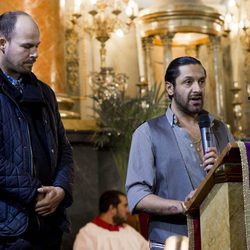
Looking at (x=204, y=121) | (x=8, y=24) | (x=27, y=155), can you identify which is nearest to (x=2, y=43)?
A: (x=8, y=24)

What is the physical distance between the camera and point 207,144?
11.0 feet

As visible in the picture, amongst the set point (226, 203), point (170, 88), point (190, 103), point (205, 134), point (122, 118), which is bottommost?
point (226, 203)

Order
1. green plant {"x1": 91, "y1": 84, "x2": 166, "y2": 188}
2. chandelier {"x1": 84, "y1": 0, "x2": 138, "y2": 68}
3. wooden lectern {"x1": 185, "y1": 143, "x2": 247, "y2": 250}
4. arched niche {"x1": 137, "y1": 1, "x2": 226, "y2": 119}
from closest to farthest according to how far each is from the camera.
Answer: wooden lectern {"x1": 185, "y1": 143, "x2": 247, "y2": 250}
green plant {"x1": 91, "y1": 84, "x2": 166, "y2": 188}
chandelier {"x1": 84, "y1": 0, "x2": 138, "y2": 68}
arched niche {"x1": 137, "y1": 1, "x2": 226, "y2": 119}

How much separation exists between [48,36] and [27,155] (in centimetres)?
467

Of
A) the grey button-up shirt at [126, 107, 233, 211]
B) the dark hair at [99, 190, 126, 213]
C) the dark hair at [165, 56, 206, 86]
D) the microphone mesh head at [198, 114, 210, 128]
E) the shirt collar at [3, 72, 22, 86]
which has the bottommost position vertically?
the grey button-up shirt at [126, 107, 233, 211]

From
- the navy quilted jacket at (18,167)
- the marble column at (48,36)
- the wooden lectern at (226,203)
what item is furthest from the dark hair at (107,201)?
the wooden lectern at (226,203)

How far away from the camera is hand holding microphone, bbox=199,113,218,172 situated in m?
3.30

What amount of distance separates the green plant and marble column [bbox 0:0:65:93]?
604 mm

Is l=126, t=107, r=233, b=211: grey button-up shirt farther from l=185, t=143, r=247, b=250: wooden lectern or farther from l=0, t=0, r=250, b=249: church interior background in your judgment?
l=0, t=0, r=250, b=249: church interior background

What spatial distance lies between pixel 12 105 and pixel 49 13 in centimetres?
470

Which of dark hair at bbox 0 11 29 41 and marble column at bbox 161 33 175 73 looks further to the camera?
marble column at bbox 161 33 175 73

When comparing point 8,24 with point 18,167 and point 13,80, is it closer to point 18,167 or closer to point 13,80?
point 13,80

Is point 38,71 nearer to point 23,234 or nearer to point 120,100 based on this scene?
point 120,100

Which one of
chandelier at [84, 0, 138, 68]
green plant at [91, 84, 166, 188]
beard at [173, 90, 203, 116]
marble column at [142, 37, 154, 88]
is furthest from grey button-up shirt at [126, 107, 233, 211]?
marble column at [142, 37, 154, 88]
